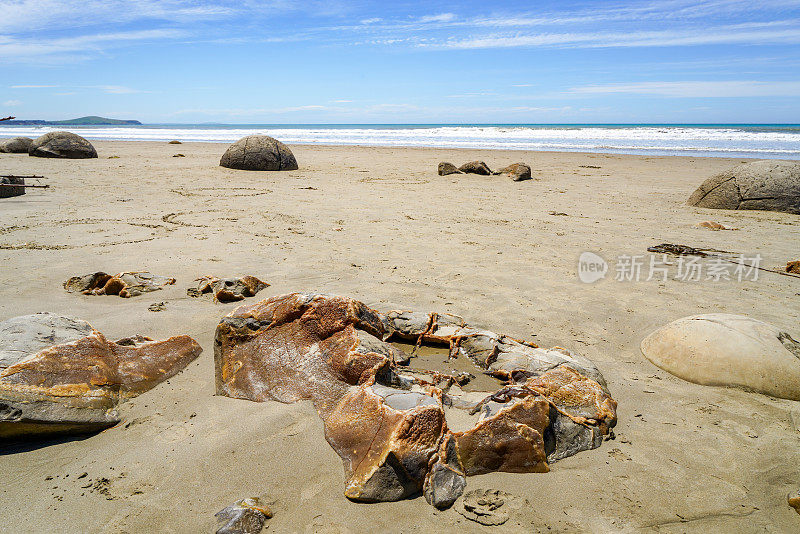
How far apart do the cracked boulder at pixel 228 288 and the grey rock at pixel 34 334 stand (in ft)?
3.78

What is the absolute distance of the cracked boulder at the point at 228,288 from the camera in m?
3.90

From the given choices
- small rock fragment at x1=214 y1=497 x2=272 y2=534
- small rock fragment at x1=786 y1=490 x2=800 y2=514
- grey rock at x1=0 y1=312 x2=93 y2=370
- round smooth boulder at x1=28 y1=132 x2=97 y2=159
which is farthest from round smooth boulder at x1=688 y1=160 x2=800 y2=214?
round smooth boulder at x1=28 y1=132 x2=97 y2=159

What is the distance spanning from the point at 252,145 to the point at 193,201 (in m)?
4.61

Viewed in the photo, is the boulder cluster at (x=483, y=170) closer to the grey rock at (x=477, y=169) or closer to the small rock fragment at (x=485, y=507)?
the grey rock at (x=477, y=169)

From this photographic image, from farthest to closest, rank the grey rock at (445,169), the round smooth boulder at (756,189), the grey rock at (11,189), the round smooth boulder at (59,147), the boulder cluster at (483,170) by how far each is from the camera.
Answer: the round smooth boulder at (59,147) < the grey rock at (445,169) < the boulder cluster at (483,170) < the grey rock at (11,189) < the round smooth boulder at (756,189)

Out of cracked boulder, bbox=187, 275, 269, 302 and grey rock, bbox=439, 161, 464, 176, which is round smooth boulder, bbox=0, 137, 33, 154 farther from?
cracked boulder, bbox=187, 275, 269, 302

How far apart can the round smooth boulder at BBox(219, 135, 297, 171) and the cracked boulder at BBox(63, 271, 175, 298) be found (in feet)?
28.2

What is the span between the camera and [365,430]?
2160mm

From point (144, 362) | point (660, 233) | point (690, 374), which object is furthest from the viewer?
point (660, 233)

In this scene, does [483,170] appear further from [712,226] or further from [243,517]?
[243,517]

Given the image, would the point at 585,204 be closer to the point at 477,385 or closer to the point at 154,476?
the point at 477,385

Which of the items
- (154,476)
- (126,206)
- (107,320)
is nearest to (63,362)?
(154,476)

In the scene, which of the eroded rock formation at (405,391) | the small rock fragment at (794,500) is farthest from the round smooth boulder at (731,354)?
the small rock fragment at (794,500)

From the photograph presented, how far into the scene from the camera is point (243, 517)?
181 cm
